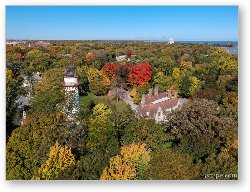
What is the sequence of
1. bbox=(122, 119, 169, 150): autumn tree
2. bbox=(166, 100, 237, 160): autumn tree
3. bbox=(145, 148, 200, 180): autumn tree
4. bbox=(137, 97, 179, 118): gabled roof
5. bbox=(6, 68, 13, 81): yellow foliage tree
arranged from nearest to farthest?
bbox=(145, 148, 200, 180): autumn tree < bbox=(6, 68, 13, 81): yellow foliage tree < bbox=(166, 100, 237, 160): autumn tree < bbox=(122, 119, 169, 150): autumn tree < bbox=(137, 97, 179, 118): gabled roof

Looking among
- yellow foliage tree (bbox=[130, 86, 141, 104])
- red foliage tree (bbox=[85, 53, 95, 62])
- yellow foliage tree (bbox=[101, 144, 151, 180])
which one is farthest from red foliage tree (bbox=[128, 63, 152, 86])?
yellow foliage tree (bbox=[101, 144, 151, 180])

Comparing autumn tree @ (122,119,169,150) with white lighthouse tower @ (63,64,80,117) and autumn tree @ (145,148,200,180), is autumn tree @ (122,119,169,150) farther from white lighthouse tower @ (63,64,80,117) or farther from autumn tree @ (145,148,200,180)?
white lighthouse tower @ (63,64,80,117)

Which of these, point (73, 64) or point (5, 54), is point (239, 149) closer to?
point (73, 64)

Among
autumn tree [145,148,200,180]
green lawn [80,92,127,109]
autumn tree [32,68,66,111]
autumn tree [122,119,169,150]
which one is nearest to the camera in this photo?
autumn tree [145,148,200,180]

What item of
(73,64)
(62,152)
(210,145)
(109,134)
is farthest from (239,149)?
(73,64)

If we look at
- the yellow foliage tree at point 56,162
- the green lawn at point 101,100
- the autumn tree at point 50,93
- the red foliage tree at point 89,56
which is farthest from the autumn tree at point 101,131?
the red foliage tree at point 89,56

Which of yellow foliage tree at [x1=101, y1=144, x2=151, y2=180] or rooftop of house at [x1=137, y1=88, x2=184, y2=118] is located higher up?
rooftop of house at [x1=137, y1=88, x2=184, y2=118]

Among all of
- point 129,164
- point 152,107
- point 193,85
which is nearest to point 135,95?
point 152,107

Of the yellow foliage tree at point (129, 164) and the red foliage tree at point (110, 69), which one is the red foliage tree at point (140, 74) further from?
the yellow foliage tree at point (129, 164)
